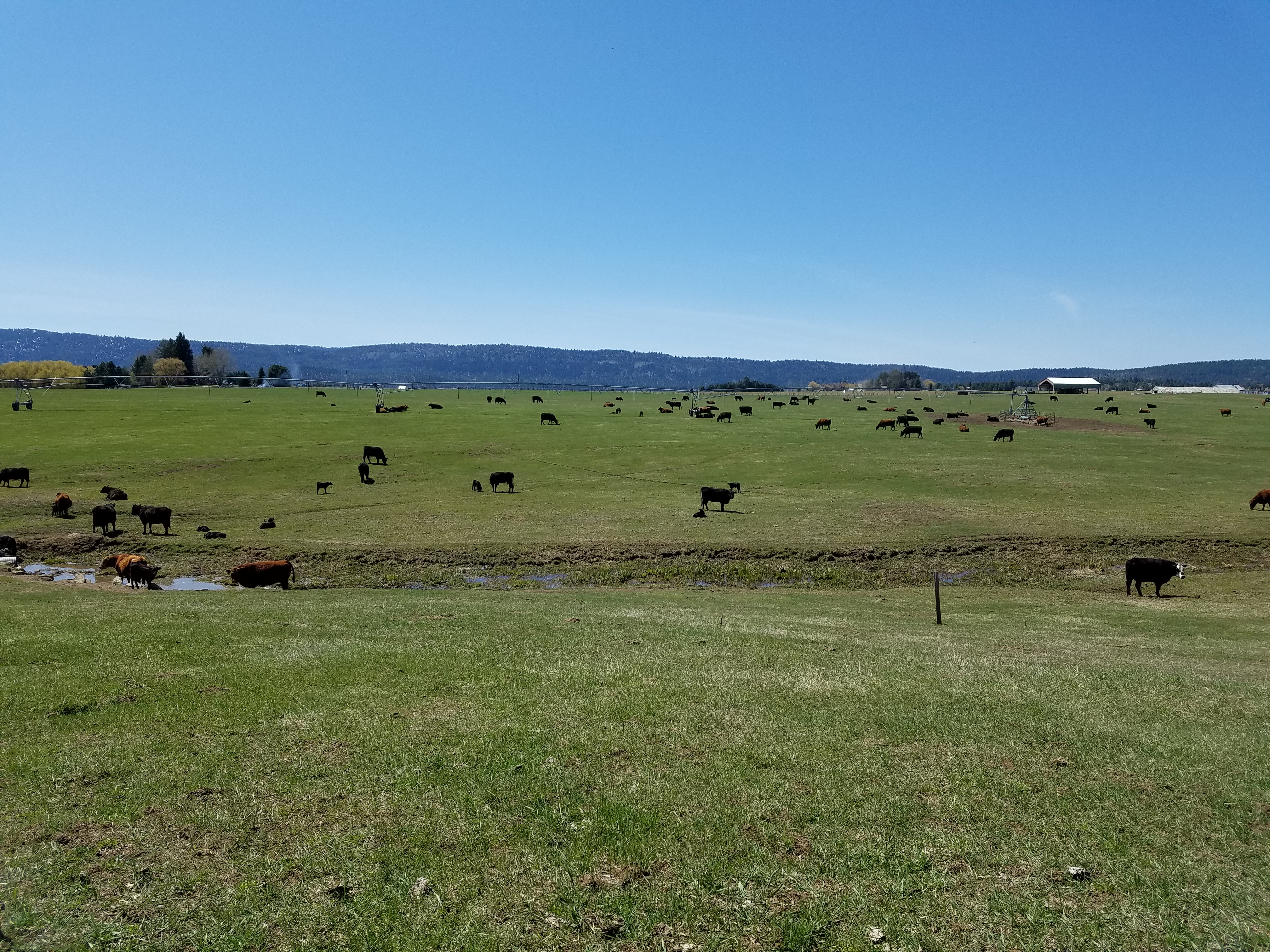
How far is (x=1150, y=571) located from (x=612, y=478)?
105 ft

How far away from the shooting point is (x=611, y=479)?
177 feet

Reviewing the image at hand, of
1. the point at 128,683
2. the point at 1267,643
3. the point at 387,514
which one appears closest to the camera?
the point at 128,683

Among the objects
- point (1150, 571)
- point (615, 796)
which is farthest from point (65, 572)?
point (1150, 571)

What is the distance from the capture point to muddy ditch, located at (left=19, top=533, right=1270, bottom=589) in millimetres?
31562

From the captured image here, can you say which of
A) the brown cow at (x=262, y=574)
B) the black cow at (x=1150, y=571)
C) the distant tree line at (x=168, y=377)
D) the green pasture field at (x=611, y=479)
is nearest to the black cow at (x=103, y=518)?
the green pasture field at (x=611, y=479)

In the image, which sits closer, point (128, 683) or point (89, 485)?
point (128, 683)

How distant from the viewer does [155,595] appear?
79.9 feet

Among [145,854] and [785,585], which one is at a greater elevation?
[145,854]

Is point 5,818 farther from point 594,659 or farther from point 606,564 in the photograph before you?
point 606,564

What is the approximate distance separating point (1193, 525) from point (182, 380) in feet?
512

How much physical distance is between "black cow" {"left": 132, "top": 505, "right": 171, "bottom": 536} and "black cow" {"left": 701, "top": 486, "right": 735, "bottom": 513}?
24332mm

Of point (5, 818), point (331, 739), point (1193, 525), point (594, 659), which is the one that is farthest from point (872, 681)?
point (1193, 525)

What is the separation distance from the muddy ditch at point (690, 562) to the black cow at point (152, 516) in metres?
1.38

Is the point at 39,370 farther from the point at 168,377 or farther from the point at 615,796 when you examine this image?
the point at 615,796
